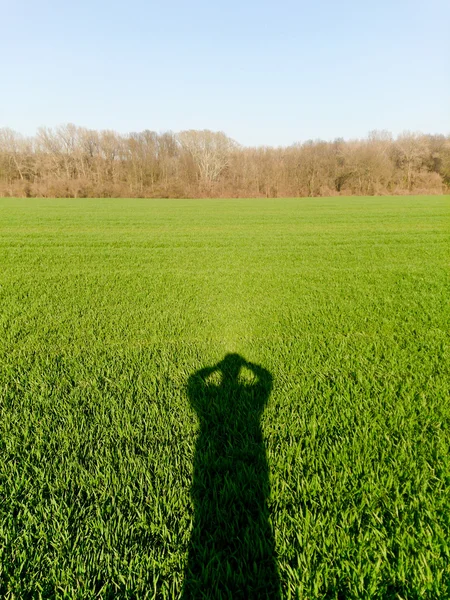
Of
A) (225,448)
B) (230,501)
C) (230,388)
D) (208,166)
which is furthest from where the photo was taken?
(208,166)

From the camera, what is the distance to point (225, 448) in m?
2.50

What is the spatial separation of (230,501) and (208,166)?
66.4 metres

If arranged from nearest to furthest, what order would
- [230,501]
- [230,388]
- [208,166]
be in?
1. [230,501]
2. [230,388]
3. [208,166]

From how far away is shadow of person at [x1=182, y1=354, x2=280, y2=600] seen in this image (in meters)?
1.65

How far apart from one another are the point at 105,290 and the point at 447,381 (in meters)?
5.89

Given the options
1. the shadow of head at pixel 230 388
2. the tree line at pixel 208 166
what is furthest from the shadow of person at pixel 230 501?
the tree line at pixel 208 166

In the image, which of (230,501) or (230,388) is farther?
(230,388)

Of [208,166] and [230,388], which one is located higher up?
[208,166]

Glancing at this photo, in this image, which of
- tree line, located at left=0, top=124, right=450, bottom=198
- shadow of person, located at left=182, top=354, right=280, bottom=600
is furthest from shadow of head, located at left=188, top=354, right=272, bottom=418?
tree line, located at left=0, top=124, right=450, bottom=198

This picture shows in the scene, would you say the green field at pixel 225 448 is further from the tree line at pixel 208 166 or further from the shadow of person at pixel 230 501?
the tree line at pixel 208 166

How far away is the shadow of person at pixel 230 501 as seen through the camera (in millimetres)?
1649

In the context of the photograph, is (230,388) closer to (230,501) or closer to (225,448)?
(225,448)

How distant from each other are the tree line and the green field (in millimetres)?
50487

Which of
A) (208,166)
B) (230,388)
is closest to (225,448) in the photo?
(230,388)
